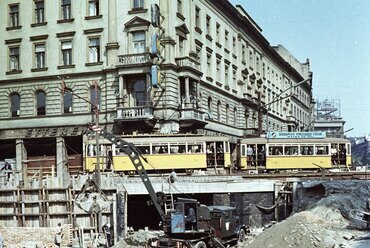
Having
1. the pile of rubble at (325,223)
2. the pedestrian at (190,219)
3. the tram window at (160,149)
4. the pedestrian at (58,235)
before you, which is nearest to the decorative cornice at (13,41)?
the tram window at (160,149)

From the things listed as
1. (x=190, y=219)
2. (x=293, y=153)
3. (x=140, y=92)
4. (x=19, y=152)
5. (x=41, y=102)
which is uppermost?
(x=140, y=92)

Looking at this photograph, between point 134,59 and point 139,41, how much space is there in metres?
2.24

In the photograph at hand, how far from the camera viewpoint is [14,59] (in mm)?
51000

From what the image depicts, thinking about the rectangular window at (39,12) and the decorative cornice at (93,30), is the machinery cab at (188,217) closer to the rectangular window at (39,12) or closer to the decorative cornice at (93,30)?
the decorative cornice at (93,30)

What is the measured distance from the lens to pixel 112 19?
47031mm

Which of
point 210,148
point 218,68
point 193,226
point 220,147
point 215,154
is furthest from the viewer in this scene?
point 218,68

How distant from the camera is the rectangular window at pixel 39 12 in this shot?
165 ft

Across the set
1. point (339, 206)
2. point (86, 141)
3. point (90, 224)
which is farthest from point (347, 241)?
point (86, 141)

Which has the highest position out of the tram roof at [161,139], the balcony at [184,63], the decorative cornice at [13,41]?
the decorative cornice at [13,41]

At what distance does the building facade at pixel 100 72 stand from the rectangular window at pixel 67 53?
0.31 feet

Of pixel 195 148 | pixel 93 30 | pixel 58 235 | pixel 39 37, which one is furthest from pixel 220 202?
pixel 39 37

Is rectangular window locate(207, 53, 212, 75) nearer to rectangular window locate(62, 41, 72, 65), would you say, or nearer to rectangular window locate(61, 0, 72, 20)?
rectangular window locate(62, 41, 72, 65)

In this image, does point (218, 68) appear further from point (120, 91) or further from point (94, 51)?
point (120, 91)

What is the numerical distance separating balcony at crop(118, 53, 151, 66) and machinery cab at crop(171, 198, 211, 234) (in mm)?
22706
